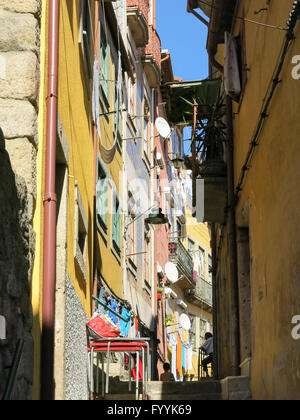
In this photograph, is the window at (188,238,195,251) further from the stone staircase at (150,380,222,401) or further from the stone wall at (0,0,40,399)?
the stone wall at (0,0,40,399)

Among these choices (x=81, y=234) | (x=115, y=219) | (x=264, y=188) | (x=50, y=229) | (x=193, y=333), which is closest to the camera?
(x=50, y=229)

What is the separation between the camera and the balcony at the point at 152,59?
2388cm

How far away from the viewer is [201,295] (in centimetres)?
4016

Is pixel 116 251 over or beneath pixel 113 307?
over

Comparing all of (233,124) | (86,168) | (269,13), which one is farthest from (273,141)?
(233,124)

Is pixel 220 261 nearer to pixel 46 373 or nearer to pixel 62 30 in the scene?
pixel 62 30

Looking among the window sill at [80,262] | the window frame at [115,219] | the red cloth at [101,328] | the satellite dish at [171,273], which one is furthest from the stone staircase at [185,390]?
the satellite dish at [171,273]

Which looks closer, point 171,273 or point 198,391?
point 198,391

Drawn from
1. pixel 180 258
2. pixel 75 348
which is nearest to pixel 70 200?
pixel 75 348

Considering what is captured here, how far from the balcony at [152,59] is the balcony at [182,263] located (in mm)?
9292

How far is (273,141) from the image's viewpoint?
359 inches

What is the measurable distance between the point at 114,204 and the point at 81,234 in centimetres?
512

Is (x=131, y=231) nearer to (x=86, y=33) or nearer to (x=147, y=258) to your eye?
(x=147, y=258)

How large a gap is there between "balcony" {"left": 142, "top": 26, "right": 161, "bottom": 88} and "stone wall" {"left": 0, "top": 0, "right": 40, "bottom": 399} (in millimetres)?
16364
